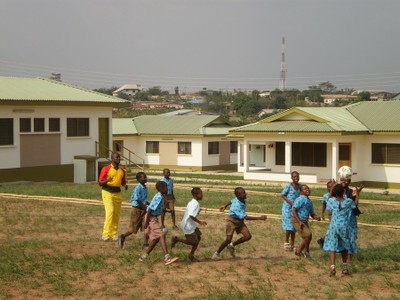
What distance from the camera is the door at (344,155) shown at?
3750cm

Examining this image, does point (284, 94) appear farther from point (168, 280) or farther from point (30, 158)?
point (168, 280)

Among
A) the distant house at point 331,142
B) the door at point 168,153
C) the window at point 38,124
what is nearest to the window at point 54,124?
the window at point 38,124

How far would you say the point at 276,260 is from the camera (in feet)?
43.3

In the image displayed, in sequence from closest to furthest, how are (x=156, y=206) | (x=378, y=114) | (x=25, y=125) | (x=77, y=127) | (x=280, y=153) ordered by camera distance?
(x=156, y=206) → (x=25, y=125) → (x=77, y=127) → (x=378, y=114) → (x=280, y=153)

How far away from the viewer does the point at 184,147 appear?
5038 centimetres

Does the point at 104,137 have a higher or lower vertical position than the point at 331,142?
higher

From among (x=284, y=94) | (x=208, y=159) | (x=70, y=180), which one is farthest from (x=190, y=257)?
(x=284, y=94)

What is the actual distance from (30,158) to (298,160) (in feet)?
47.7

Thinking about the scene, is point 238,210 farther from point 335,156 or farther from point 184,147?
point 184,147

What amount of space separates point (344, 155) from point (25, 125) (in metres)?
16.1

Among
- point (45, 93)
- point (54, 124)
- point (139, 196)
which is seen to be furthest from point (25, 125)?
point (139, 196)

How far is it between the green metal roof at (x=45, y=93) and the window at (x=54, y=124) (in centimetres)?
103

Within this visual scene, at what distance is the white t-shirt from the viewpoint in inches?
492

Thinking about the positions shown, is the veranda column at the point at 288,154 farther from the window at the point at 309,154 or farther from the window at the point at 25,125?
the window at the point at 25,125
